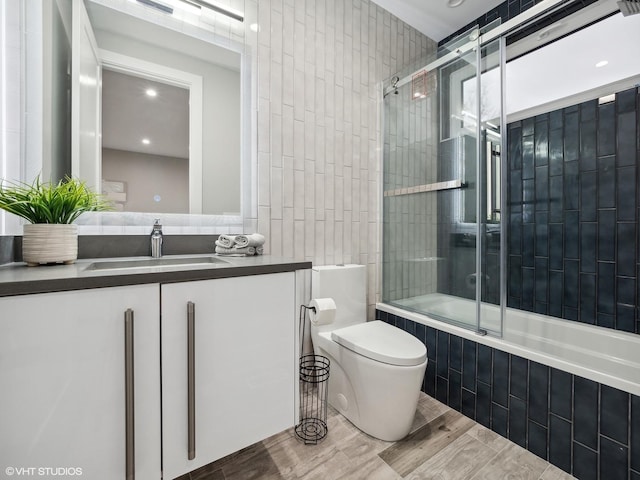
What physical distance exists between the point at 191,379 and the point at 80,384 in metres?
0.26

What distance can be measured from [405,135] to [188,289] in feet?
5.89

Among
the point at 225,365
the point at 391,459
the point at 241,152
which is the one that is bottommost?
the point at 391,459

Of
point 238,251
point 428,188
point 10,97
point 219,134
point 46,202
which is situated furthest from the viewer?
point 428,188

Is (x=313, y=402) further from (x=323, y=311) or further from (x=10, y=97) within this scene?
(x=10, y=97)

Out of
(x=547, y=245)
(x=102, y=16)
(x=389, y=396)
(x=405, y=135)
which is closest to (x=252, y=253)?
(x=389, y=396)

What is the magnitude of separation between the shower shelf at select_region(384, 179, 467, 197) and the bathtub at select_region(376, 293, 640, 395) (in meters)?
0.67

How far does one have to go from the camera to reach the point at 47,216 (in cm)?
101

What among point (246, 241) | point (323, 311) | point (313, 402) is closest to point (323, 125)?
point (246, 241)

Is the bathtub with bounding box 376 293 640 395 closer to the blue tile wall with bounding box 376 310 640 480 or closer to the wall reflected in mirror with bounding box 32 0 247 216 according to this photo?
the blue tile wall with bounding box 376 310 640 480

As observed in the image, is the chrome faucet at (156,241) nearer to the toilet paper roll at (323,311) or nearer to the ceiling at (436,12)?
the toilet paper roll at (323,311)

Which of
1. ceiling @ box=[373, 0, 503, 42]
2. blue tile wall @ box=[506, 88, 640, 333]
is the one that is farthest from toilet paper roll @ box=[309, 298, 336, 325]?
ceiling @ box=[373, 0, 503, 42]

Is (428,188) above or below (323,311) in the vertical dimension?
above

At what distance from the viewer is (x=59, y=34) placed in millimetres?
1227

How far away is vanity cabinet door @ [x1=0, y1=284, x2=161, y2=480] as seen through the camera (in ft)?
2.22
